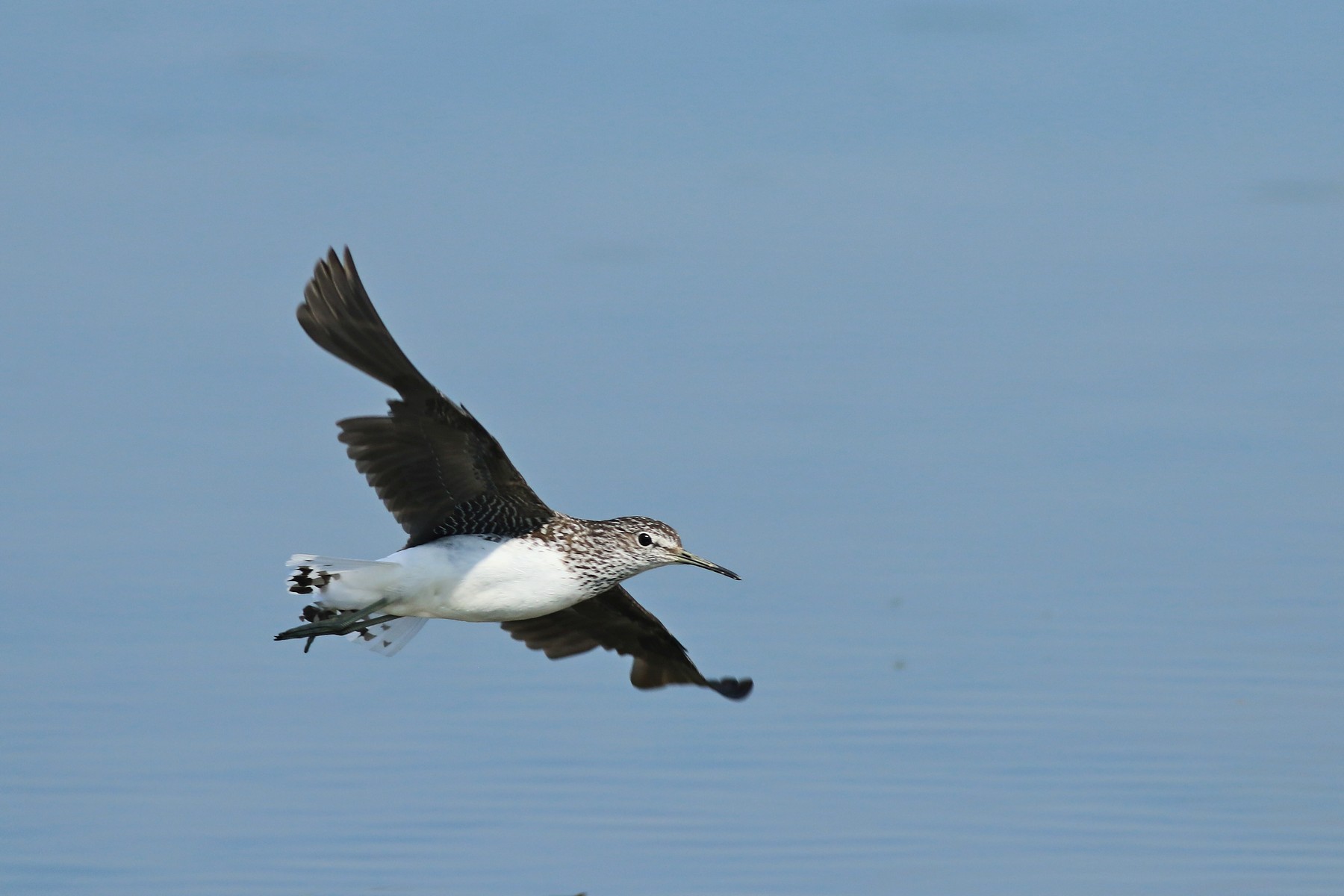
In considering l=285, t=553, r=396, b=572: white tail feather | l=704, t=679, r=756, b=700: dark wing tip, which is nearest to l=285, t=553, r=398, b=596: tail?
l=285, t=553, r=396, b=572: white tail feather

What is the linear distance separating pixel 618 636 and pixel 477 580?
209 cm

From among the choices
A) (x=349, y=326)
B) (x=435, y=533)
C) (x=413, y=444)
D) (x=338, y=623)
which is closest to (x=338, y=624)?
(x=338, y=623)

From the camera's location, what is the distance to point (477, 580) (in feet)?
40.7

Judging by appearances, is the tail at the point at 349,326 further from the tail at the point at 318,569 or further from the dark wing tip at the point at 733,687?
the dark wing tip at the point at 733,687

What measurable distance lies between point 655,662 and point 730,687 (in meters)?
1.13

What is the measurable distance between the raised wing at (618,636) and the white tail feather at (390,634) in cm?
107

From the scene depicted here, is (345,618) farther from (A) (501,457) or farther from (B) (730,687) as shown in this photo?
(B) (730,687)

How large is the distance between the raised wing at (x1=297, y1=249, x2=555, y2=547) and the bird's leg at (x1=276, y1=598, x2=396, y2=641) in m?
0.51

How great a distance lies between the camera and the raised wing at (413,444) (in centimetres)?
1186

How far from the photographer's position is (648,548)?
510 inches

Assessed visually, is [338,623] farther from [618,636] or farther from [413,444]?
[618,636]

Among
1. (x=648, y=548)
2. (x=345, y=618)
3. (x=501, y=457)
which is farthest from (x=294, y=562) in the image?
(x=648, y=548)

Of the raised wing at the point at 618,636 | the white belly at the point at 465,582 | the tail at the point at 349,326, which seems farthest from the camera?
the raised wing at the point at 618,636

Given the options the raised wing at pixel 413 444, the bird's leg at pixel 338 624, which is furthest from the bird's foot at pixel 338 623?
the raised wing at pixel 413 444
